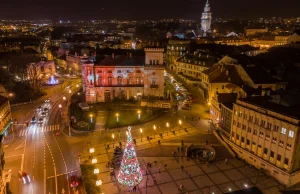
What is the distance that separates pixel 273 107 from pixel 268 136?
17.8 ft

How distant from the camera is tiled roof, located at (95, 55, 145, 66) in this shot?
87.0 metres

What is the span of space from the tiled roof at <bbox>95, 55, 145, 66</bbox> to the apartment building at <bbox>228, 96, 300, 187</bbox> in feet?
132

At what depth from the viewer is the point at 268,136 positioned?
49719mm

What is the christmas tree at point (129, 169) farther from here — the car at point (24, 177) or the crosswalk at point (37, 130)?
the crosswalk at point (37, 130)

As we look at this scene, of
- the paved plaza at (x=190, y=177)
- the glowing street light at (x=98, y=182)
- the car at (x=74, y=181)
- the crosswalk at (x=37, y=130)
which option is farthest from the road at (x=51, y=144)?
the paved plaza at (x=190, y=177)

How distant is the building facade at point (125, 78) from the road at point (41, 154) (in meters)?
13.3

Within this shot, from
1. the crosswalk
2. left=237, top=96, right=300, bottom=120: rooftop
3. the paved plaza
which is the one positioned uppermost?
left=237, top=96, right=300, bottom=120: rooftop

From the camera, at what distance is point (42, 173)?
4962 centimetres

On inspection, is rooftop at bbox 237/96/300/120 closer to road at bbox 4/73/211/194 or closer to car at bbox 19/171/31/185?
road at bbox 4/73/211/194

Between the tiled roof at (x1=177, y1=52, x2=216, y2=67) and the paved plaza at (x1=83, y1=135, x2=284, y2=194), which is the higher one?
the tiled roof at (x1=177, y1=52, x2=216, y2=67)

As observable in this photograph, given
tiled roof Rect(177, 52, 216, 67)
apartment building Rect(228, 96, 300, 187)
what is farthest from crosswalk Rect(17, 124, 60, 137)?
tiled roof Rect(177, 52, 216, 67)

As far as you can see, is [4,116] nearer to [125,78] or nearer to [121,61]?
[125,78]

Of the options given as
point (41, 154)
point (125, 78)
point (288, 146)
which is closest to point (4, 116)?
point (41, 154)

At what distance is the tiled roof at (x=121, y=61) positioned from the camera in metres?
87.0
